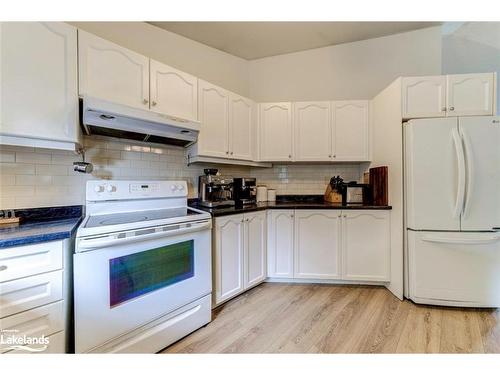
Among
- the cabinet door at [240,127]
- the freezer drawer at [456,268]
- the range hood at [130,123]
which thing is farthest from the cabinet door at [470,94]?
the range hood at [130,123]

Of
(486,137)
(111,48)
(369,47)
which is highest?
(369,47)

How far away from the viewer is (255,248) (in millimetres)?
2252

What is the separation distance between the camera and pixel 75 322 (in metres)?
1.15

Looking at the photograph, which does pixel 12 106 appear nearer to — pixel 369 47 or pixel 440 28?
pixel 369 47

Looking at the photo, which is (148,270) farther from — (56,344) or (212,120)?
(212,120)

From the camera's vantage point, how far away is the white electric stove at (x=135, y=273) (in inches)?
46.6

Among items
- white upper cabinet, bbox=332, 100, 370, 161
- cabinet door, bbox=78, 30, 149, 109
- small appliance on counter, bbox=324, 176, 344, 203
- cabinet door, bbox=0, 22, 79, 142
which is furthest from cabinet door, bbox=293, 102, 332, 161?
cabinet door, bbox=0, 22, 79, 142

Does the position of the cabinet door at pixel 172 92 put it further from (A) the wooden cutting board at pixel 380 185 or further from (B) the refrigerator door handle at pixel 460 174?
(B) the refrigerator door handle at pixel 460 174

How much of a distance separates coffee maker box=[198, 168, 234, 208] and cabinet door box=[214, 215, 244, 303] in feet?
0.86

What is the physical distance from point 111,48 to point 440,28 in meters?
3.25

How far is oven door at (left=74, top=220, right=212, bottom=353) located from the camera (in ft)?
3.85

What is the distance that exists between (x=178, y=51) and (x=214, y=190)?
156 centimetres

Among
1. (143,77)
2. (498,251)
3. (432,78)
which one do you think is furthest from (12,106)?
(498,251)

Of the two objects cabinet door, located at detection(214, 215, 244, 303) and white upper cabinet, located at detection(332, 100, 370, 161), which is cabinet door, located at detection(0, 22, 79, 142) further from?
white upper cabinet, located at detection(332, 100, 370, 161)
